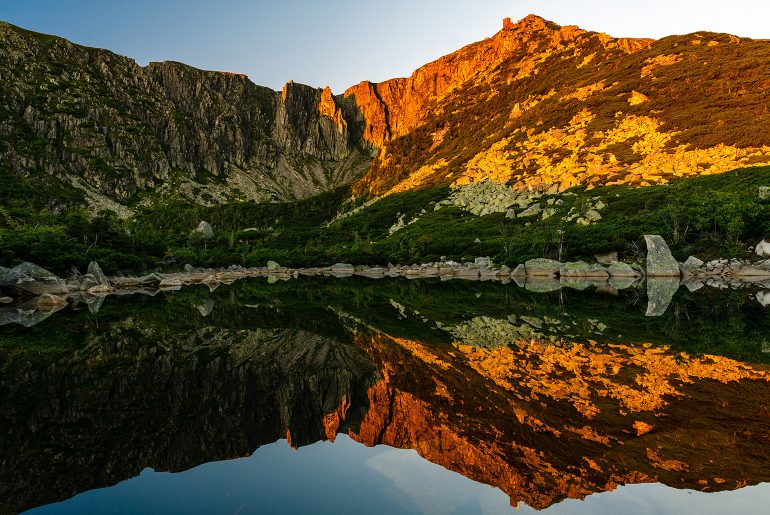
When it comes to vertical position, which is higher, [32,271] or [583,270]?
[32,271]

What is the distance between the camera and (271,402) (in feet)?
33.8

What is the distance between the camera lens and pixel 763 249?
5009 centimetres

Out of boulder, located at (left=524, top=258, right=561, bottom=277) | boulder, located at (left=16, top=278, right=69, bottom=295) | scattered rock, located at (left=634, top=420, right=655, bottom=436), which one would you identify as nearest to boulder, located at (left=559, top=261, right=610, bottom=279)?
boulder, located at (left=524, top=258, right=561, bottom=277)

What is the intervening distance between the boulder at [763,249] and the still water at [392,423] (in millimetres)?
Answer: 41873

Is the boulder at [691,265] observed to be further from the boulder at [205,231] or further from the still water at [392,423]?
the boulder at [205,231]

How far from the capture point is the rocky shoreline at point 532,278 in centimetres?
3912

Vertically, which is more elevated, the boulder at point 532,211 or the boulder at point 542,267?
the boulder at point 532,211

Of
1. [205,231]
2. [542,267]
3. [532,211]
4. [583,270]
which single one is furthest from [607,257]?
[205,231]

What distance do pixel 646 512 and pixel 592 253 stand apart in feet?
217

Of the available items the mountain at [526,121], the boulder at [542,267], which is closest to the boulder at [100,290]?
the boulder at [542,267]

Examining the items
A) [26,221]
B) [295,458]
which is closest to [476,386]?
[295,458]

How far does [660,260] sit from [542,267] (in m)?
13.4

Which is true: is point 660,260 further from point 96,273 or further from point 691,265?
point 96,273

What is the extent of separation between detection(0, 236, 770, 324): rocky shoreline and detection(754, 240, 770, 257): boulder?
6.01 ft
